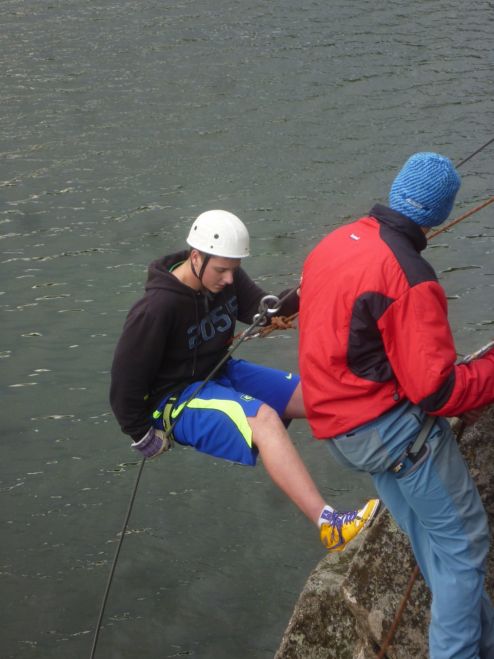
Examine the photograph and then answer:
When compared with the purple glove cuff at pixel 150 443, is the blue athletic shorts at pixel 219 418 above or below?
above

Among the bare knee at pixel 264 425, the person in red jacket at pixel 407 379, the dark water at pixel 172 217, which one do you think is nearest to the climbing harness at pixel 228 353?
the bare knee at pixel 264 425

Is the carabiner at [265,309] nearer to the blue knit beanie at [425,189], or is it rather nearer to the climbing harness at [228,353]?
the climbing harness at [228,353]

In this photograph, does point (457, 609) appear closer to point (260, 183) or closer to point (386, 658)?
point (386, 658)

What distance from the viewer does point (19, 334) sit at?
13.0 metres

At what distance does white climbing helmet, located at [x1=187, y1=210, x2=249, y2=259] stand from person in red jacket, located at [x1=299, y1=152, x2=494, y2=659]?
1.25 meters

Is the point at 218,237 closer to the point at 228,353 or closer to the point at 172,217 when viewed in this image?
the point at 228,353

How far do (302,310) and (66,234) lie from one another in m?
10.8

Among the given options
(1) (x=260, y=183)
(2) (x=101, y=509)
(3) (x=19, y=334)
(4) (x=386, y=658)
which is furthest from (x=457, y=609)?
(1) (x=260, y=183)

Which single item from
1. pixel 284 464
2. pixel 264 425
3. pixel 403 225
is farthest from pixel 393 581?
pixel 403 225

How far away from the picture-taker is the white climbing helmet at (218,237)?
6027 millimetres

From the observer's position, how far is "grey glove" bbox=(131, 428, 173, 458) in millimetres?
6363

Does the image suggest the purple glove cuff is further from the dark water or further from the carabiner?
the dark water

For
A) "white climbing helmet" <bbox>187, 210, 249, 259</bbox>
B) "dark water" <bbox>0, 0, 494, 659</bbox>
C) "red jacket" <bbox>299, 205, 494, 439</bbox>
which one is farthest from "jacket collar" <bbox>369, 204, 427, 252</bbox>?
"dark water" <bbox>0, 0, 494, 659</bbox>

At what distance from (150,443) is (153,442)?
20mm
